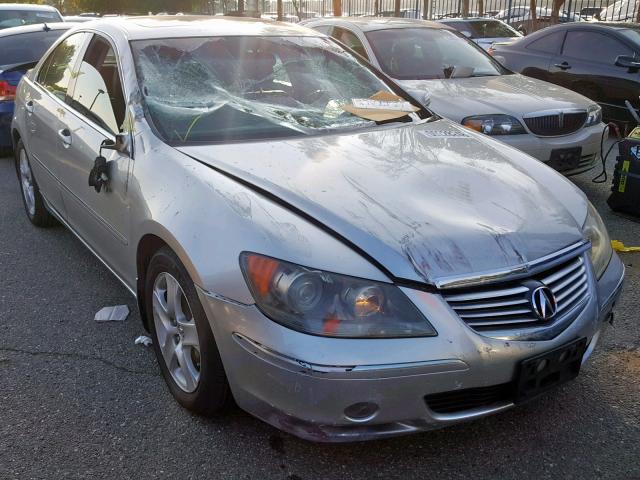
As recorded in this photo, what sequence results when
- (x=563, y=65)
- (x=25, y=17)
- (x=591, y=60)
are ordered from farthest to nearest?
(x=25, y=17), (x=563, y=65), (x=591, y=60)

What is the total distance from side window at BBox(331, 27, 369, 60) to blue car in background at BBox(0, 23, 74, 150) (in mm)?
3098

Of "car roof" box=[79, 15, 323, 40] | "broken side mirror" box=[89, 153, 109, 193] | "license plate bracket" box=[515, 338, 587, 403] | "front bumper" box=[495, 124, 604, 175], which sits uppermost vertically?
"car roof" box=[79, 15, 323, 40]

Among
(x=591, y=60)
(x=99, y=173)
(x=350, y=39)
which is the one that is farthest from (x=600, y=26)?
(x=99, y=173)

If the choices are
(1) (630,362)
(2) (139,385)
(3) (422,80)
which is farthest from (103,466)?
(3) (422,80)

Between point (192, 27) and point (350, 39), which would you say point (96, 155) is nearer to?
point (192, 27)

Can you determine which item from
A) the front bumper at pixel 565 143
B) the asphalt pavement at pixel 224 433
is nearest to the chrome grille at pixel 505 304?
the asphalt pavement at pixel 224 433

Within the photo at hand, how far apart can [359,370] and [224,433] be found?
0.84 meters

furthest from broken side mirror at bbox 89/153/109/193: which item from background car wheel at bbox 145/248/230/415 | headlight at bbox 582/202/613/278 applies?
headlight at bbox 582/202/613/278

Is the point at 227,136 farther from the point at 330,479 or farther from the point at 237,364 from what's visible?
the point at 330,479

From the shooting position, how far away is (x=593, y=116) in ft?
19.9

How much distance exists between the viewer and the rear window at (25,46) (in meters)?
7.73

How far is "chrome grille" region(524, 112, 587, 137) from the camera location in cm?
575

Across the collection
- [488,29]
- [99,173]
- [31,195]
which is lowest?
[31,195]

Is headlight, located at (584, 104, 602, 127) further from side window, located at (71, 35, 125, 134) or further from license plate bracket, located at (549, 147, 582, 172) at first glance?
side window, located at (71, 35, 125, 134)
